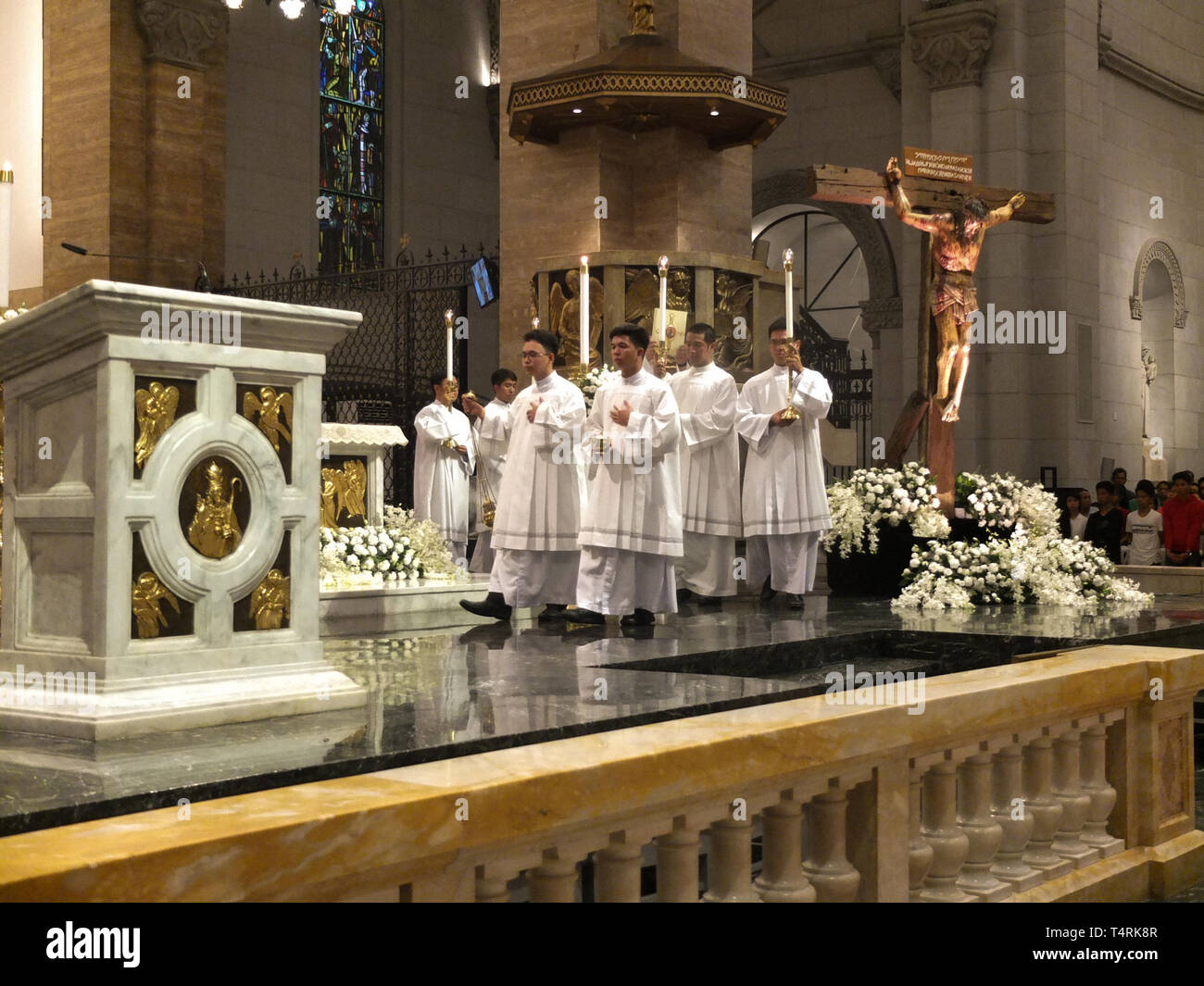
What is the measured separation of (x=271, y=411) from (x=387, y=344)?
1380 cm

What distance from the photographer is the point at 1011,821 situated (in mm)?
3795

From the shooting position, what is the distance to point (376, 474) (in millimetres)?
9164

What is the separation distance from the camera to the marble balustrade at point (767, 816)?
83.7 inches

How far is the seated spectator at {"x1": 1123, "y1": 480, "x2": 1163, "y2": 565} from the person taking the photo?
42.0 ft

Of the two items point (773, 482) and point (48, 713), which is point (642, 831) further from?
point (773, 482)

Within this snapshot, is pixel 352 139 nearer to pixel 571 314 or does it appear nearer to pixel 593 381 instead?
pixel 571 314

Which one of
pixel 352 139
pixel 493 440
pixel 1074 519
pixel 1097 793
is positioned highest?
pixel 352 139

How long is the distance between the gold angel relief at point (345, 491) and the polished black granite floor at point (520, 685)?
4.67 feet

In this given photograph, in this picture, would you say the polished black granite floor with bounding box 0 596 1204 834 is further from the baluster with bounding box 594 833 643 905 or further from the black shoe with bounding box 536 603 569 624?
the baluster with bounding box 594 833 643 905

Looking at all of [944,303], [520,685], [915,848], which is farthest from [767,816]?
[944,303]

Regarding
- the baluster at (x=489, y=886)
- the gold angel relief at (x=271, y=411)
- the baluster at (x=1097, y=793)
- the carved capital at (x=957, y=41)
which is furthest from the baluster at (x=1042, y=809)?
the carved capital at (x=957, y=41)
